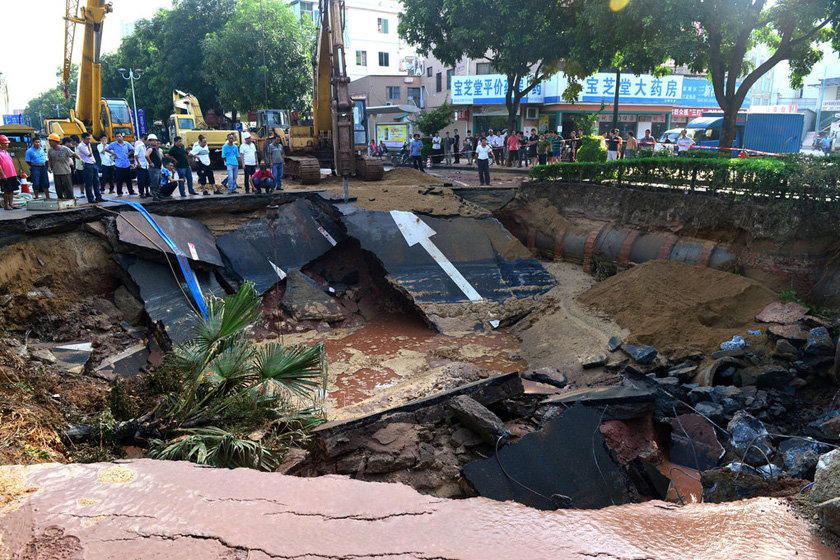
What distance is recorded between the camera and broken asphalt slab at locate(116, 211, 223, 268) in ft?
35.3

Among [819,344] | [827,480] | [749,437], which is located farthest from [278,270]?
[827,480]

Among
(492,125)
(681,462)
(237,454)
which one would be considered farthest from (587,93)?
(237,454)

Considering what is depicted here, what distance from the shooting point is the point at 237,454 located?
17.9 ft

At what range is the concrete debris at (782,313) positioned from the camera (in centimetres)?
866

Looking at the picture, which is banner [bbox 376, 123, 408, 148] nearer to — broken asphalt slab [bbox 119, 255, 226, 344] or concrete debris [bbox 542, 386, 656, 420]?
broken asphalt slab [bbox 119, 255, 226, 344]

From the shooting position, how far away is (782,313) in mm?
8852

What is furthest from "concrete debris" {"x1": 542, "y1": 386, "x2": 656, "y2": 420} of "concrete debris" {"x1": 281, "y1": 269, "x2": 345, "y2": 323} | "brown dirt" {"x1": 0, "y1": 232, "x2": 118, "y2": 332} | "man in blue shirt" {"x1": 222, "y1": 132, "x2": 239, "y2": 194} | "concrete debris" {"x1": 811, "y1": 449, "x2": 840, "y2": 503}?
"man in blue shirt" {"x1": 222, "y1": 132, "x2": 239, "y2": 194}

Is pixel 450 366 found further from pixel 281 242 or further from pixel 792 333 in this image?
pixel 281 242

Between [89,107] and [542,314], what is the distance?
16.0 meters

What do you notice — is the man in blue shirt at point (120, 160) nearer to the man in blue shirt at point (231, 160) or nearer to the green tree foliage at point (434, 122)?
the man in blue shirt at point (231, 160)

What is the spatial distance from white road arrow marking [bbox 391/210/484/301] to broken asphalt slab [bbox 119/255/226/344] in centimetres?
442

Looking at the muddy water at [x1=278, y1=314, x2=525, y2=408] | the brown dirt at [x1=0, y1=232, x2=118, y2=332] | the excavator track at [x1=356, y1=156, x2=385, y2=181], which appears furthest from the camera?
the excavator track at [x1=356, y1=156, x2=385, y2=181]

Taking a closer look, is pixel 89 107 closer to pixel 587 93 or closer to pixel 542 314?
pixel 542 314

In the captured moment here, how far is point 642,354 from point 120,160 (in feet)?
39.2
